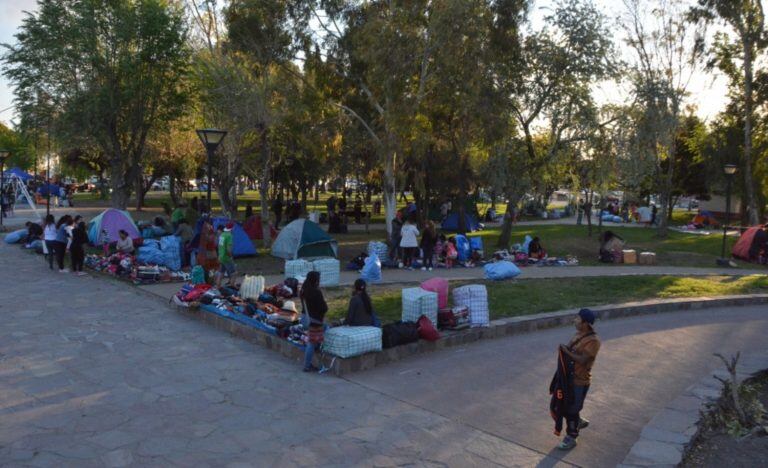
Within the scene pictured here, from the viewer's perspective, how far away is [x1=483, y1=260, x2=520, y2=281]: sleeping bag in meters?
15.4

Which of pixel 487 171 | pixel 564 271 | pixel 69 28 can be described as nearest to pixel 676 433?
pixel 564 271

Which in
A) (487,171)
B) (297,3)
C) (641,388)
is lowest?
(641,388)

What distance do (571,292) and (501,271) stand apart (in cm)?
190

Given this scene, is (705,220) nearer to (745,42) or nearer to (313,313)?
(745,42)

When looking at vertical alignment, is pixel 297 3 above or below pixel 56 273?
above

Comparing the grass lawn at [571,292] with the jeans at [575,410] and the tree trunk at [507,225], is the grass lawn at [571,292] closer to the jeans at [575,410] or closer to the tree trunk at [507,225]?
the jeans at [575,410]

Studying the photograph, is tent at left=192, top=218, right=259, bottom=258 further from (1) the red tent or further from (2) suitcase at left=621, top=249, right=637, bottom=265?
(2) suitcase at left=621, top=249, right=637, bottom=265

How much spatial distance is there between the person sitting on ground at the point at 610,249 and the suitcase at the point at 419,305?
A: 1236cm

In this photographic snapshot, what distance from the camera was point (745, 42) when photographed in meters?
29.0

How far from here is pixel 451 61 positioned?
19.0 metres

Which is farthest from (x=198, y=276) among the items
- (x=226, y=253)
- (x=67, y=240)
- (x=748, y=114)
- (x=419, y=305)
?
(x=748, y=114)

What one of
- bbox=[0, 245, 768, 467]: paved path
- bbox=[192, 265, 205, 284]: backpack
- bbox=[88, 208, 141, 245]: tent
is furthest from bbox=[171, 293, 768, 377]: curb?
bbox=[88, 208, 141, 245]: tent

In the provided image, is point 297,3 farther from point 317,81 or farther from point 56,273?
point 56,273

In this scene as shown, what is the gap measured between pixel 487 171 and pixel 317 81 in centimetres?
688
